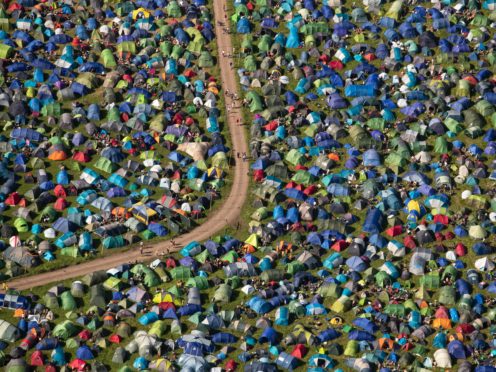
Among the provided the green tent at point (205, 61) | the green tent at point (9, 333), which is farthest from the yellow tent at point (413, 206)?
the green tent at point (9, 333)

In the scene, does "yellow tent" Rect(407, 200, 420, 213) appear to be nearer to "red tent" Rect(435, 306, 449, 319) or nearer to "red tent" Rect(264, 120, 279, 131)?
"red tent" Rect(435, 306, 449, 319)

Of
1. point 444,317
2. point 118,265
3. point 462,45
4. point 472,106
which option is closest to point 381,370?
point 444,317

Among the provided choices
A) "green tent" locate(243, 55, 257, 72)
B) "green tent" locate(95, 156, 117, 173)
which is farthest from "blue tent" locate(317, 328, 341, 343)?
"green tent" locate(243, 55, 257, 72)

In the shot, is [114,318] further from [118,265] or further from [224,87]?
[224,87]

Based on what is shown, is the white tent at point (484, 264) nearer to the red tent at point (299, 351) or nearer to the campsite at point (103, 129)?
the red tent at point (299, 351)

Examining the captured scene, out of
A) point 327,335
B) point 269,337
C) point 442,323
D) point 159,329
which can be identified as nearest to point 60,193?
point 159,329

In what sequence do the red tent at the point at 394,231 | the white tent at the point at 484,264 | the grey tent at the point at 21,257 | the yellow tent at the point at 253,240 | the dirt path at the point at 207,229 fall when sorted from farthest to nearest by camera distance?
the red tent at the point at 394,231 → the yellow tent at the point at 253,240 → the white tent at the point at 484,264 → the grey tent at the point at 21,257 → the dirt path at the point at 207,229

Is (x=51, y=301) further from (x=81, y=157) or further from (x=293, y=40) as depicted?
(x=293, y=40)
